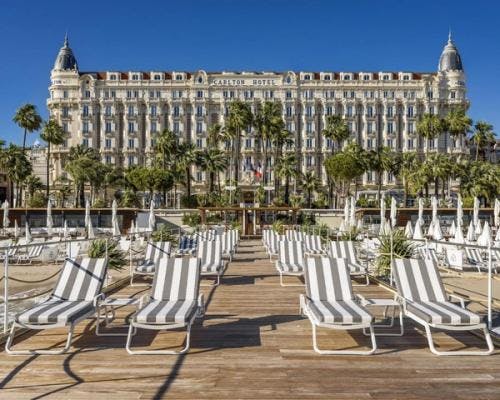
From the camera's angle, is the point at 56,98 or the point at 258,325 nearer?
the point at 258,325

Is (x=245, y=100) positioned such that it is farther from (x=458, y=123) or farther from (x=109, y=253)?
(x=109, y=253)

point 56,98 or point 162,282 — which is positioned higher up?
point 56,98

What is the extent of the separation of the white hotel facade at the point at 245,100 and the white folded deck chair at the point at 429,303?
75.4 metres

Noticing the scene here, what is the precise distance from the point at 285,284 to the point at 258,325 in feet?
14.4

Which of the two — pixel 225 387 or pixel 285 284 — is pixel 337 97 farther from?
pixel 225 387

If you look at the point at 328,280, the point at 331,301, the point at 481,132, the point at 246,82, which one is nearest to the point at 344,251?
the point at 328,280

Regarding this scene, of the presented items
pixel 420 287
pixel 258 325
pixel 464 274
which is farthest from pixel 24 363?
pixel 464 274

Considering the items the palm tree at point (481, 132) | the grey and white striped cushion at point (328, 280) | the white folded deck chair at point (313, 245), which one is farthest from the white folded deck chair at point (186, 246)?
the palm tree at point (481, 132)

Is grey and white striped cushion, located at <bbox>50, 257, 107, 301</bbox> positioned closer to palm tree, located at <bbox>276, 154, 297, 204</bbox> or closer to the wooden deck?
the wooden deck

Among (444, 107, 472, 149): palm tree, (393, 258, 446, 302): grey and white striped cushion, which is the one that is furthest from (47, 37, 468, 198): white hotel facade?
(393, 258, 446, 302): grey and white striped cushion

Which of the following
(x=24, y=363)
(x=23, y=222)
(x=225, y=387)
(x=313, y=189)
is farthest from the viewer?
(x=313, y=189)

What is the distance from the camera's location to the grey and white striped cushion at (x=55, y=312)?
242 inches

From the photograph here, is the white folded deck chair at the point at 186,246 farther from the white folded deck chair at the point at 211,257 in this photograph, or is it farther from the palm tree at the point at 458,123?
the palm tree at the point at 458,123

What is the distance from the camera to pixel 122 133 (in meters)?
83.2
